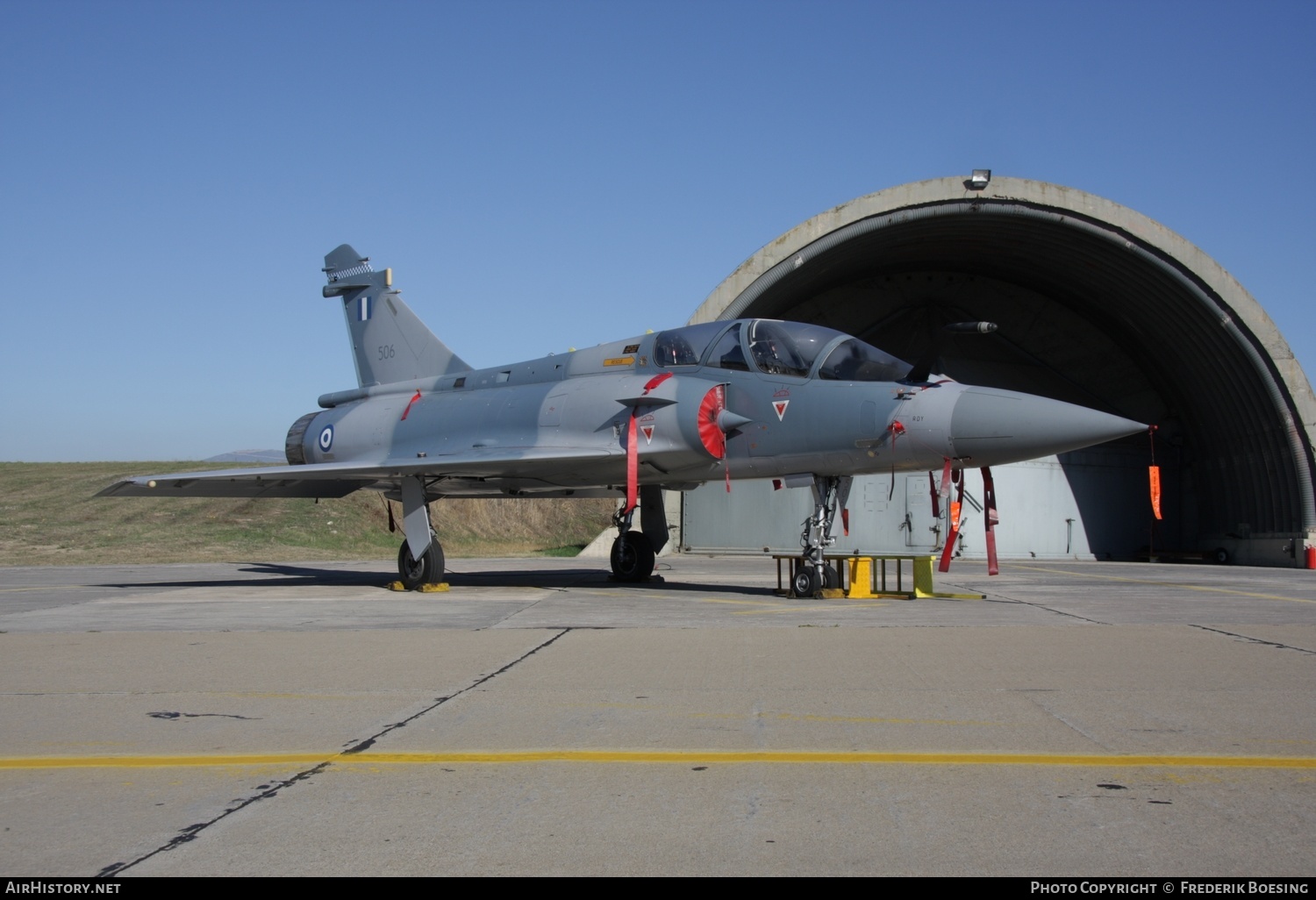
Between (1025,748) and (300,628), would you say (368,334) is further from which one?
(1025,748)

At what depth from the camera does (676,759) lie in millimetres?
4453

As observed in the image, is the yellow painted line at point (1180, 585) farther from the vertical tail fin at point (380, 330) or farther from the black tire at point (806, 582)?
the vertical tail fin at point (380, 330)

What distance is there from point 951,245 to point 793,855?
27076 millimetres

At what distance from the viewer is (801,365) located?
1270 cm

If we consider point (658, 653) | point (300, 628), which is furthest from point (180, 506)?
point (658, 653)

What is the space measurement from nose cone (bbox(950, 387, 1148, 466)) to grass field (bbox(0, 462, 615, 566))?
1791cm

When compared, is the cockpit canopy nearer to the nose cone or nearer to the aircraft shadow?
the nose cone

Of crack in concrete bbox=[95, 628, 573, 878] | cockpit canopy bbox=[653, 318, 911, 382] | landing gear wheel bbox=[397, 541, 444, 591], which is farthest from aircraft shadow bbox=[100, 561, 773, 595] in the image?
crack in concrete bbox=[95, 628, 573, 878]

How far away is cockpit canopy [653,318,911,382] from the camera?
1251 cm

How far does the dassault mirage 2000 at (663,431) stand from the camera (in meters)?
11.7

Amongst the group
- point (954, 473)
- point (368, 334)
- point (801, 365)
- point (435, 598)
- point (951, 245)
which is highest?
point (951, 245)

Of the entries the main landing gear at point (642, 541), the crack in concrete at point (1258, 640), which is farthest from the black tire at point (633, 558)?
the crack in concrete at point (1258, 640)

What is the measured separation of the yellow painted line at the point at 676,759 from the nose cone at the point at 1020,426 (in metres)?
6.91

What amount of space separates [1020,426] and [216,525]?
2409cm
